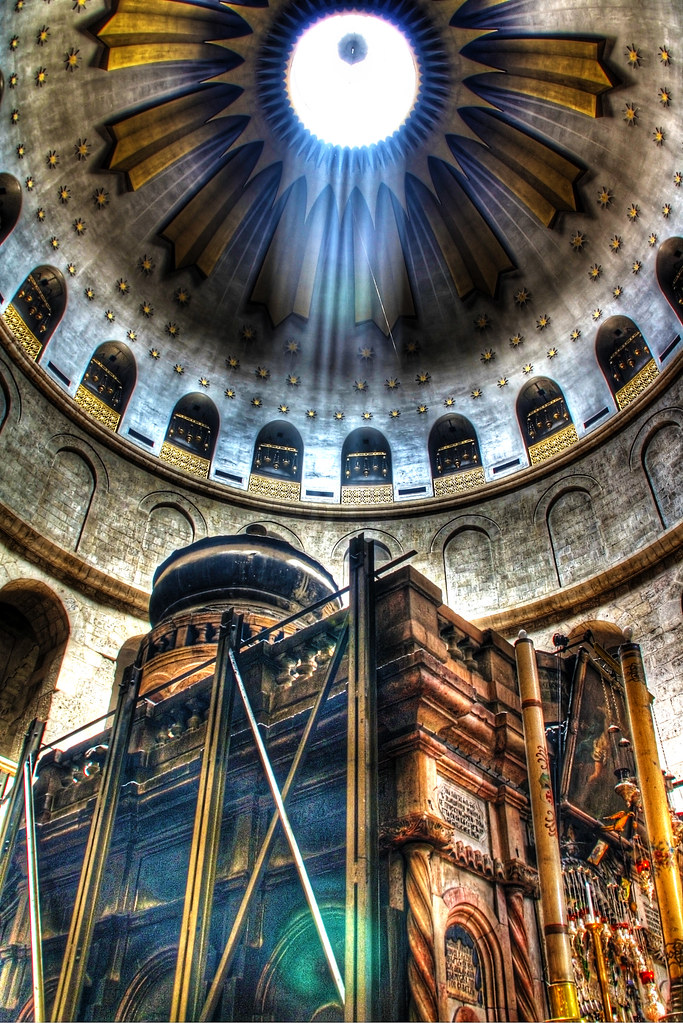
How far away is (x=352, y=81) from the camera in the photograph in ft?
91.6

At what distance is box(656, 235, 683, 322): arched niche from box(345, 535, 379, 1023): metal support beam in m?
16.4

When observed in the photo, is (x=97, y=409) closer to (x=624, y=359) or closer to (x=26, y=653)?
(x=26, y=653)

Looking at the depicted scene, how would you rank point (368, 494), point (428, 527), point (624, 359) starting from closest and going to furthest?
point (624, 359) < point (428, 527) < point (368, 494)

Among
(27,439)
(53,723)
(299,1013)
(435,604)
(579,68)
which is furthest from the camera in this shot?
(579,68)

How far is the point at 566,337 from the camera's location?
2397 cm

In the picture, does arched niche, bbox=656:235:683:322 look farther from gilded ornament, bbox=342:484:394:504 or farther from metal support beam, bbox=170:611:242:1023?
metal support beam, bbox=170:611:242:1023

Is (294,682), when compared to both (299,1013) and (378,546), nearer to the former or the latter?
(299,1013)

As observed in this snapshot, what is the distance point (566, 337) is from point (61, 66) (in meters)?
15.2

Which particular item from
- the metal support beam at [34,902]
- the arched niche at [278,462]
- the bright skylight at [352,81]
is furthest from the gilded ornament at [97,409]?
the metal support beam at [34,902]

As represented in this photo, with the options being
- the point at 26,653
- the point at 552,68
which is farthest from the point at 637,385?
the point at 26,653

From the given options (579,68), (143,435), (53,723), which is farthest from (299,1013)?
(579,68)

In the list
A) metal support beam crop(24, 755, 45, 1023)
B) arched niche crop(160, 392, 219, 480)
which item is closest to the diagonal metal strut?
metal support beam crop(24, 755, 45, 1023)

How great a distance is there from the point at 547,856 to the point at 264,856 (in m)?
2.61

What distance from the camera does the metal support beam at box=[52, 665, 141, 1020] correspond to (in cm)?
790
